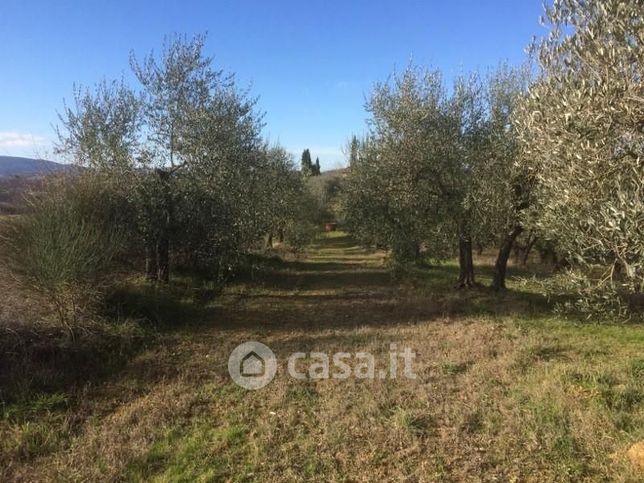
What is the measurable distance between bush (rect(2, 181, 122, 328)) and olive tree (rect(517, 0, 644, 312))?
27.5 feet

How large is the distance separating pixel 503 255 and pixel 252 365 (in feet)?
32.1

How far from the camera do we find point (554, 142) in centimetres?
574

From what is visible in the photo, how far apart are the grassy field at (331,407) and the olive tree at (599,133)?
1.89 m

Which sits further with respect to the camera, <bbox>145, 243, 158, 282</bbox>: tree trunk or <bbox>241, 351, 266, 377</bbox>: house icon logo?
<bbox>145, 243, 158, 282</bbox>: tree trunk

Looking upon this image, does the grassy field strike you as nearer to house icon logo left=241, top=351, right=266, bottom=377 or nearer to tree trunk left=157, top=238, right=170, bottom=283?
house icon logo left=241, top=351, right=266, bottom=377

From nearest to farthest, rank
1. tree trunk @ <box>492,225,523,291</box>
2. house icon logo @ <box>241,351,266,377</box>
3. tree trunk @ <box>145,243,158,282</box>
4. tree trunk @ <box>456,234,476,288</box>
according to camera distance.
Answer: house icon logo @ <box>241,351,266,377</box>, tree trunk @ <box>492,225,523,291</box>, tree trunk @ <box>145,243,158,282</box>, tree trunk @ <box>456,234,476,288</box>

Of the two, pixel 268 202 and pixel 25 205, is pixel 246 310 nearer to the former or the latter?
pixel 25 205

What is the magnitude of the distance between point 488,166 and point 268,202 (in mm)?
10280

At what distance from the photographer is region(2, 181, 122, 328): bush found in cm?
850

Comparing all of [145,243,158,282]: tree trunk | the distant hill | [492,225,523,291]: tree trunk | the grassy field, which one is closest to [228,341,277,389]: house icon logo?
the grassy field

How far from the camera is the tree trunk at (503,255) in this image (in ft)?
44.8

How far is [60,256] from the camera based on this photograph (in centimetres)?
854

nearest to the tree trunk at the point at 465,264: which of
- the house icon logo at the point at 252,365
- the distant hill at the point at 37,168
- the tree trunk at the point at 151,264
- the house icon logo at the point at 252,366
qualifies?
the house icon logo at the point at 252,365

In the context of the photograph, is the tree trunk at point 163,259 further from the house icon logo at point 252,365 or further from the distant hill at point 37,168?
the house icon logo at point 252,365
